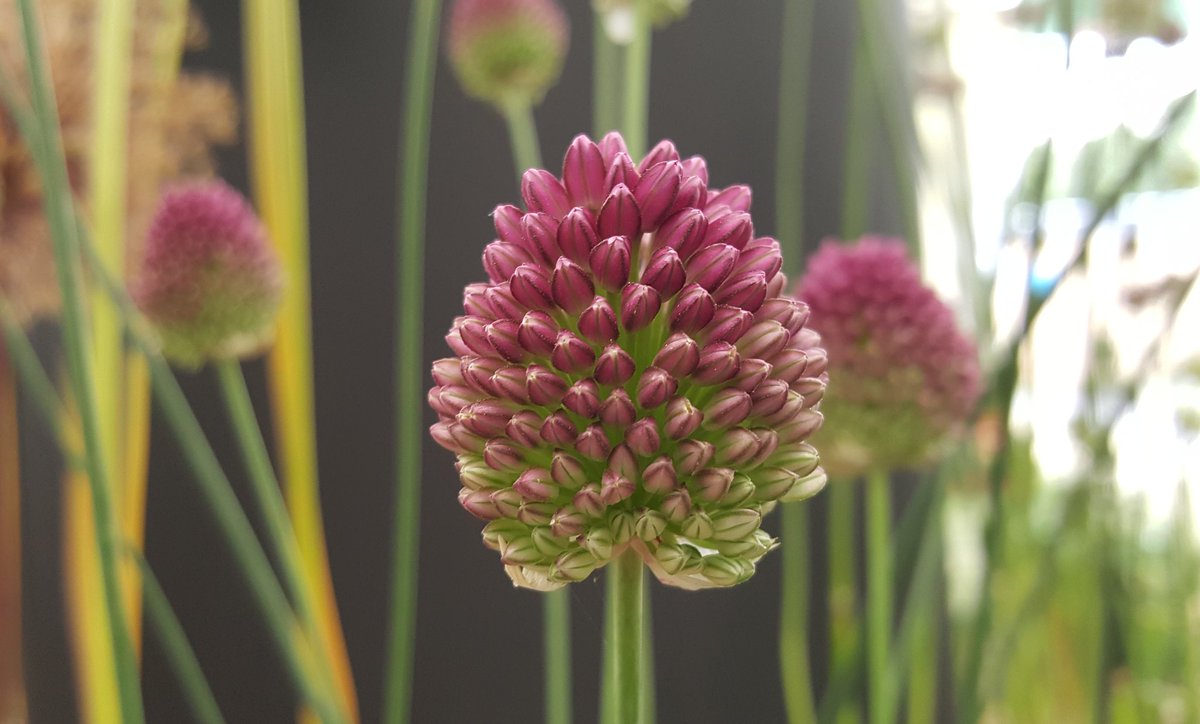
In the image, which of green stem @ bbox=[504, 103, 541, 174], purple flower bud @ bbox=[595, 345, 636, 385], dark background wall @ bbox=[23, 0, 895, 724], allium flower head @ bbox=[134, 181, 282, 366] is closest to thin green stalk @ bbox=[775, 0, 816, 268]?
dark background wall @ bbox=[23, 0, 895, 724]

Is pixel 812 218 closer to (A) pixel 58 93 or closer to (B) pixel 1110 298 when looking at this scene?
(B) pixel 1110 298

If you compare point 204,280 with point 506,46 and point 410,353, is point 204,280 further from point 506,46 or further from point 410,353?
point 506,46

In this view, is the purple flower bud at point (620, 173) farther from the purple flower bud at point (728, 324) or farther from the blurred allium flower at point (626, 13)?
the blurred allium flower at point (626, 13)

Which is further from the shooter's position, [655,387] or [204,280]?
[204,280]

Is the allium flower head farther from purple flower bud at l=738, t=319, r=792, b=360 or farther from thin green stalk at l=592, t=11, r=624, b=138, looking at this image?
purple flower bud at l=738, t=319, r=792, b=360

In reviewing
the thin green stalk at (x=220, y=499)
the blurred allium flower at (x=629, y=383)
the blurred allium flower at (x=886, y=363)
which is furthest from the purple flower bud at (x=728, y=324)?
the thin green stalk at (x=220, y=499)

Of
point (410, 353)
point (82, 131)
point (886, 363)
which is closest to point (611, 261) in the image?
point (886, 363)
